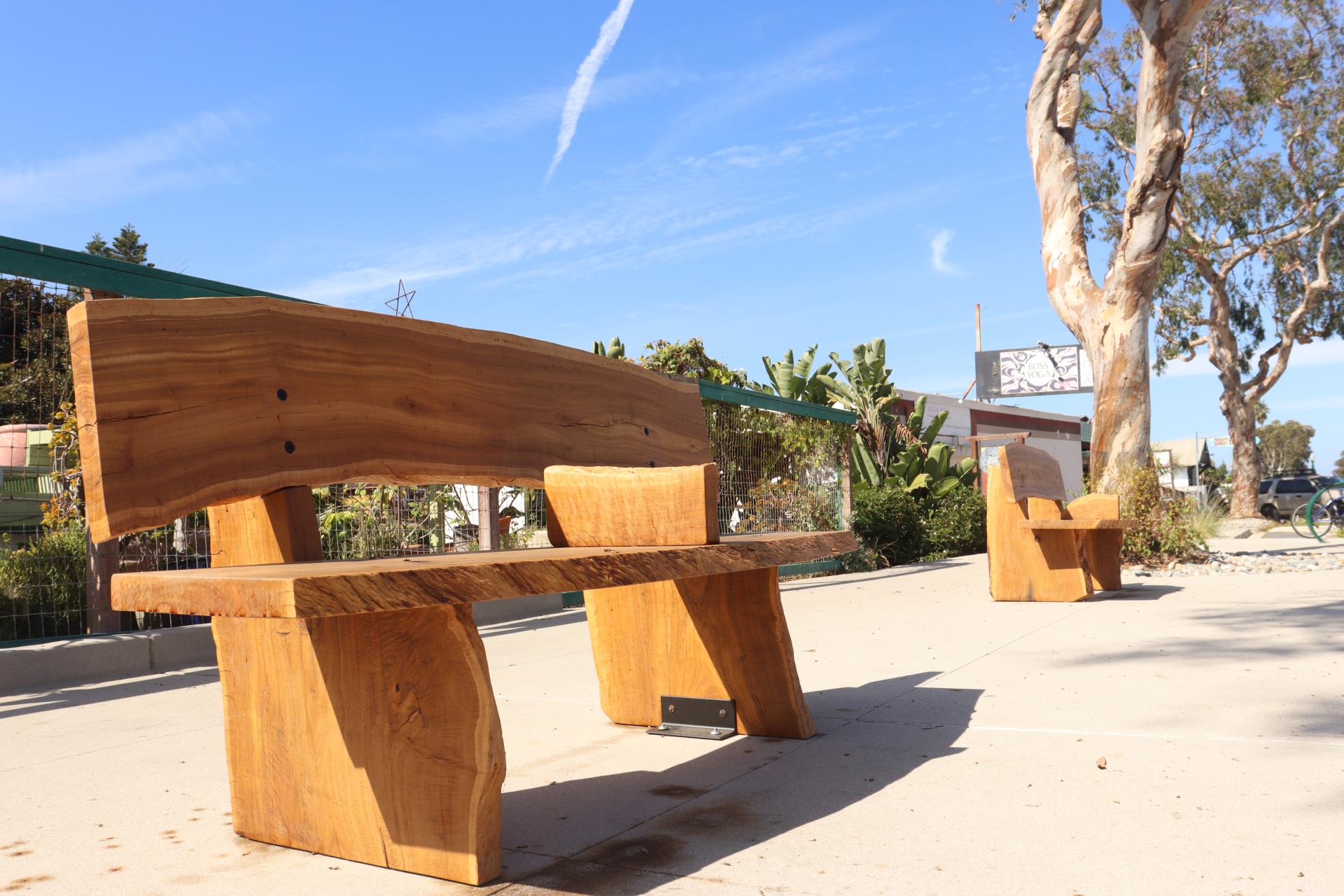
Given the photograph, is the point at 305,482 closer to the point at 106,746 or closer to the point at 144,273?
the point at 106,746

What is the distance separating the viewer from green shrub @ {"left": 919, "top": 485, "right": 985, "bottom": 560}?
13.6 m

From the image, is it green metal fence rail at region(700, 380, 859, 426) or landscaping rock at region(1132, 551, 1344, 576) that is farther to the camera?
green metal fence rail at region(700, 380, 859, 426)

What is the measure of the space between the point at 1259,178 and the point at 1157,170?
20.5 m

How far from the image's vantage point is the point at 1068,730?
3416 mm

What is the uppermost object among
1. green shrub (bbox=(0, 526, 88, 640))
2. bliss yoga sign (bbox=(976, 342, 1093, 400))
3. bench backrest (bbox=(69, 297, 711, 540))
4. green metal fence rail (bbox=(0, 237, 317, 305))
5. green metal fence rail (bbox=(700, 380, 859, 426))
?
bliss yoga sign (bbox=(976, 342, 1093, 400))

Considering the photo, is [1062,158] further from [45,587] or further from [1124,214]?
[45,587]

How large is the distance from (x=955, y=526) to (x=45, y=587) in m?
11.1

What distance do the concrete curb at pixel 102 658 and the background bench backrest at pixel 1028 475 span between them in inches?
145

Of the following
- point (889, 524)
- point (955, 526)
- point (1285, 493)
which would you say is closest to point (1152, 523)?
point (889, 524)

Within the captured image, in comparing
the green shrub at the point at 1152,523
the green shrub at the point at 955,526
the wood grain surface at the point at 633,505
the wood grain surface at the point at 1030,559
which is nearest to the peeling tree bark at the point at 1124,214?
the green shrub at the point at 1152,523

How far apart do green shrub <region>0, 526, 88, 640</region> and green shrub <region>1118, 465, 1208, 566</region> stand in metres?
8.24

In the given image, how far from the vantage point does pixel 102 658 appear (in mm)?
5238

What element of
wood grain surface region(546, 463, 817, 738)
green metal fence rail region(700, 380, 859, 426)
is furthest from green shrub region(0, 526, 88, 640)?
green metal fence rail region(700, 380, 859, 426)

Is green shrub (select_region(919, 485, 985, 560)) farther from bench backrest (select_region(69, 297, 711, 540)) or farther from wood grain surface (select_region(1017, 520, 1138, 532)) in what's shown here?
bench backrest (select_region(69, 297, 711, 540))
